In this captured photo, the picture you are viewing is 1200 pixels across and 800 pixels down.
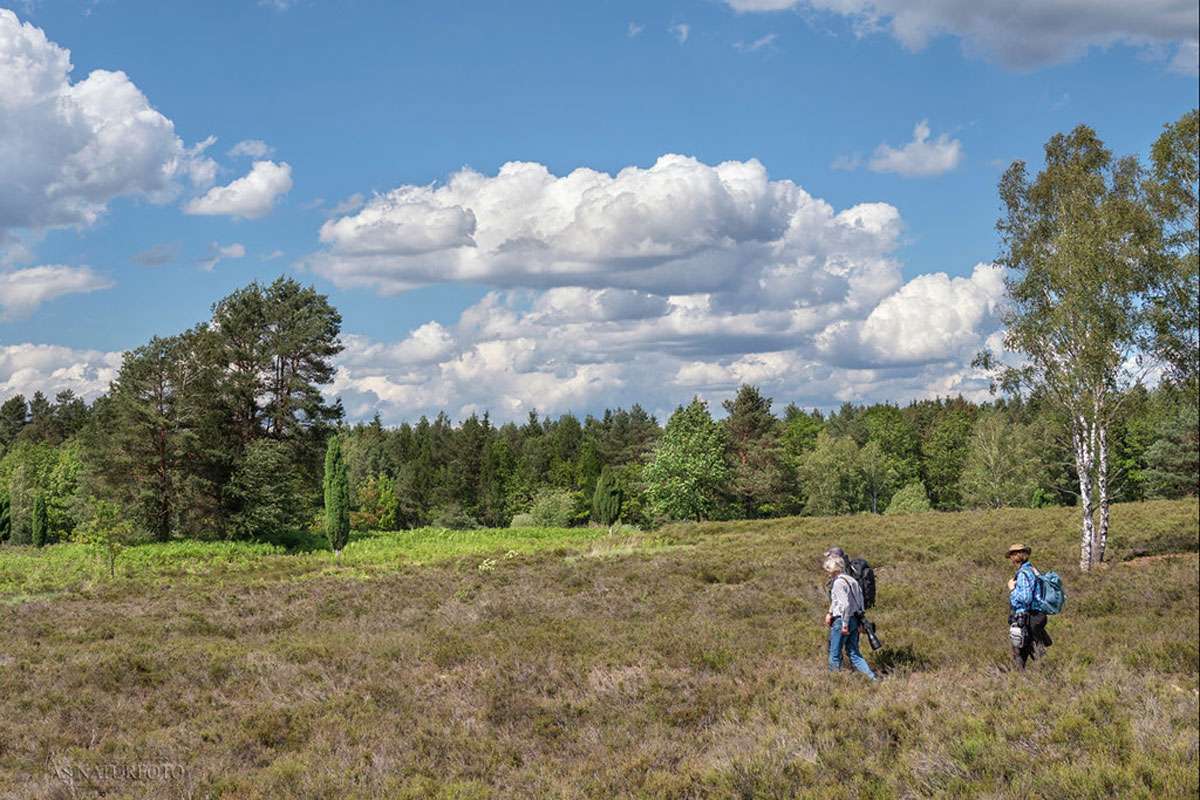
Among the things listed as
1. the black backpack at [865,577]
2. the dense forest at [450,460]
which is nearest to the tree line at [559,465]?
the dense forest at [450,460]

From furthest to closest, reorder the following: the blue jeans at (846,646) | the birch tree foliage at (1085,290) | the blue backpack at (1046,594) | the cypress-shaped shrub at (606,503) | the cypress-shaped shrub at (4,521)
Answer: the cypress-shaped shrub at (606,503), the cypress-shaped shrub at (4,521), the birch tree foliage at (1085,290), the blue jeans at (846,646), the blue backpack at (1046,594)

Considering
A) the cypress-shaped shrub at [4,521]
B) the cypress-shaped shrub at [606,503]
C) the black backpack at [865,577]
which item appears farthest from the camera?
the cypress-shaped shrub at [606,503]

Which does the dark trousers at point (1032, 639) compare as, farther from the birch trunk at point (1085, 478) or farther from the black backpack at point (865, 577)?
the birch trunk at point (1085, 478)

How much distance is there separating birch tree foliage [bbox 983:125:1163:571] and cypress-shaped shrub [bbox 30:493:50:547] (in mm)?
58443

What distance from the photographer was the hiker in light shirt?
10875 mm

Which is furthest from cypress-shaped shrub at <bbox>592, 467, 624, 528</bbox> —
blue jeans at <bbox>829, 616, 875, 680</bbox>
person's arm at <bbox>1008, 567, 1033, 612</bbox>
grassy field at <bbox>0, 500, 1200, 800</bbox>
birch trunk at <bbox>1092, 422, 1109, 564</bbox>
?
person's arm at <bbox>1008, 567, 1033, 612</bbox>

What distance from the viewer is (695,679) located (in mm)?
11422

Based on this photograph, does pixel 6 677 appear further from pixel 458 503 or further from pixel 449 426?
pixel 449 426

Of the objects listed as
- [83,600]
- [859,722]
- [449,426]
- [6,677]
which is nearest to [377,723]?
[859,722]

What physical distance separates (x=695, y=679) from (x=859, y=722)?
2.95 m

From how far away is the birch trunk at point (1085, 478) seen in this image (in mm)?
19812

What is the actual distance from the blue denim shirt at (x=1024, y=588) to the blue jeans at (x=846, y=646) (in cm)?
192

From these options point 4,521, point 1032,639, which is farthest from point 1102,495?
point 4,521

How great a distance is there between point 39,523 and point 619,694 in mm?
59315
